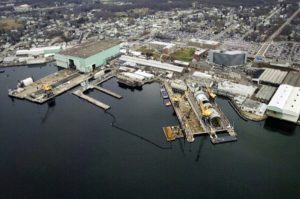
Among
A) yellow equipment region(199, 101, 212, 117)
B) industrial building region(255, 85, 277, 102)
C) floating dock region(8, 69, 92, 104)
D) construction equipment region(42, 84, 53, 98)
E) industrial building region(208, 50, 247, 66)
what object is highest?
industrial building region(208, 50, 247, 66)

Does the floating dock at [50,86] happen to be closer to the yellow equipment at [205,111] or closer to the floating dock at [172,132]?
the floating dock at [172,132]

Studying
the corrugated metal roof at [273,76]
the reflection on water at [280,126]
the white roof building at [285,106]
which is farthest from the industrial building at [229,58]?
the reflection on water at [280,126]

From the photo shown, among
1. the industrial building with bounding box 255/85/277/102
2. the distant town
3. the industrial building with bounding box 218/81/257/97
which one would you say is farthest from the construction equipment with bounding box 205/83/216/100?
the industrial building with bounding box 255/85/277/102

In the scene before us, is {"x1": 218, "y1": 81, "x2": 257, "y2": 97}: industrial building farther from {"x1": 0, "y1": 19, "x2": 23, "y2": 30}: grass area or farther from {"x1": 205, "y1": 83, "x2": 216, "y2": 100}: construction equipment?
{"x1": 0, "y1": 19, "x2": 23, "y2": 30}: grass area

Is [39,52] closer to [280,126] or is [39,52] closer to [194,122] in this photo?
[194,122]

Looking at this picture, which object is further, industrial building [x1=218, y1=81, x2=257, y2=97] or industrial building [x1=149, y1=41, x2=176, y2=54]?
industrial building [x1=149, y1=41, x2=176, y2=54]

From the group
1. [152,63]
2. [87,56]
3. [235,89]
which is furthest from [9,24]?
[235,89]

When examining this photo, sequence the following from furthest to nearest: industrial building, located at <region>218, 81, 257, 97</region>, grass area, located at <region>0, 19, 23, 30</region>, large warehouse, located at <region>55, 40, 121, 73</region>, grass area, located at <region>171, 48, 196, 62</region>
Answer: grass area, located at <region>0, 19, 23, 30</region> → grass area, located at <region>171, 48, 196, 62</region> → large warehouse, located at <region>55, 40, 121, 73</region> → industrial building, located at <region>218, 81, 257, 97</region>

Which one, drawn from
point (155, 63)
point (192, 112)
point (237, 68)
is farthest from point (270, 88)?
point (155, 63)
